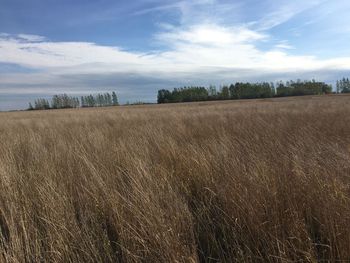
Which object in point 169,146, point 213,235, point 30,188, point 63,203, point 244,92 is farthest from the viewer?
point 244,92

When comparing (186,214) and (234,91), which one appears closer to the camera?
(186,214)

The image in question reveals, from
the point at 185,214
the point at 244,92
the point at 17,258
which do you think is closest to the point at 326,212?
the point at 185,214

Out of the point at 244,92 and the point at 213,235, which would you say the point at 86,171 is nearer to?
the point at 213,235

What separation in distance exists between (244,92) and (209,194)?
122m

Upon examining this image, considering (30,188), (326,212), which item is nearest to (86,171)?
(30,188)

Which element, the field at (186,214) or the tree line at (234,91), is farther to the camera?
the tree line at (234,91)

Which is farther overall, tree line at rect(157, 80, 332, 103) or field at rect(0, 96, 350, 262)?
tree line at rect(157, 80, 332, 103)

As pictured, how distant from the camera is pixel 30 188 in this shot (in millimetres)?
3834

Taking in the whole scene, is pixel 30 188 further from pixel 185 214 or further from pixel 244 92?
pixel 244 92

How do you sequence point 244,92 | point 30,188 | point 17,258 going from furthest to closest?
point 244,92
point 30,188
point 17,258

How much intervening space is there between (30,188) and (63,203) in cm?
95

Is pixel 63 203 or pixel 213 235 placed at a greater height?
pixel 63 203

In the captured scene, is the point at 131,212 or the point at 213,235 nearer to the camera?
the point at 213,235

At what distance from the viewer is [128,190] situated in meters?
3.47
